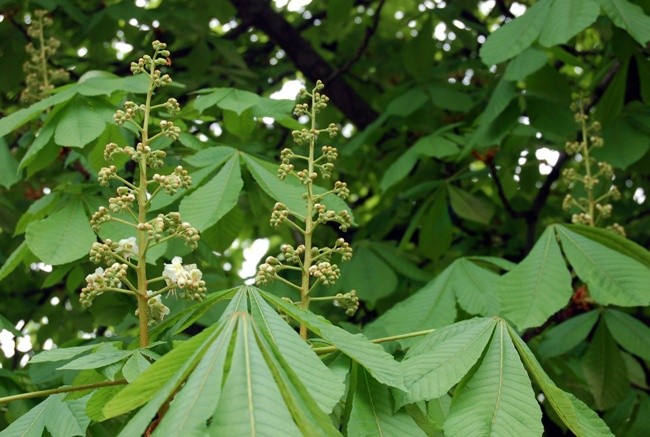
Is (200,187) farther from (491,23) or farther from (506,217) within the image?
(491,23)

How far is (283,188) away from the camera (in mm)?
2268

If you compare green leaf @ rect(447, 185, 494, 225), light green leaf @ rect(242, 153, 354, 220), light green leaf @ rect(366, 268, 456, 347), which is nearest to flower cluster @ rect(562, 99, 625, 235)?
light green leaf @ rect(366, 268, 456, 347)

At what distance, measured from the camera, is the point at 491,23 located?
5797 millimetres

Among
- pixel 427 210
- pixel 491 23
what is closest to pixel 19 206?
pixel 427 210

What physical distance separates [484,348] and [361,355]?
231 millimetres

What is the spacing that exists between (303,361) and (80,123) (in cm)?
129

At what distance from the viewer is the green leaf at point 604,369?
9.38ft

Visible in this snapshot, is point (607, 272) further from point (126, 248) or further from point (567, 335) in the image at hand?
point (126, 248)

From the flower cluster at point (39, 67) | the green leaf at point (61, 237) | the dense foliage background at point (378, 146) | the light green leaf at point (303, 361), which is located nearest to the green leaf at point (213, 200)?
the dense foliage background at point (378, 146)

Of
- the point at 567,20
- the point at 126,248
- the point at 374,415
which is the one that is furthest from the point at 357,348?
the point at 567,20

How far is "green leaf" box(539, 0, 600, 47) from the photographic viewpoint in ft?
8.68

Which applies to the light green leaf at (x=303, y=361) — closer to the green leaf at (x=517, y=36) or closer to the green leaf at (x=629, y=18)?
the green leaf at (x=517, y=36)

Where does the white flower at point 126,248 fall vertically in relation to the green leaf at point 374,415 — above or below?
above

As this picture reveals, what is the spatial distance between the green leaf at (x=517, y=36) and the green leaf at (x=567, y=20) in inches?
1.5
